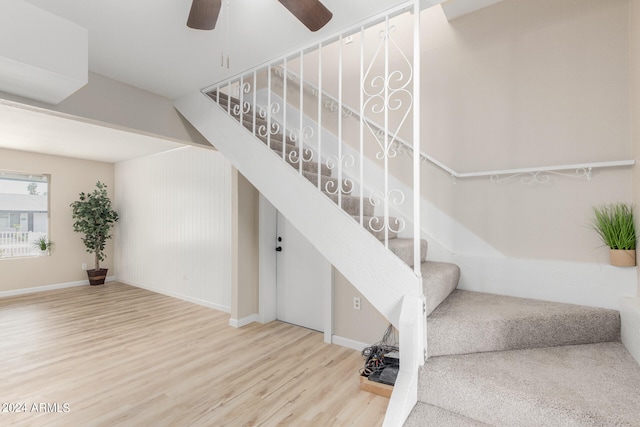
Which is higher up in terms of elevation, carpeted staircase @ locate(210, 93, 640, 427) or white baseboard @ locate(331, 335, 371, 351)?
carpeted staircase @ locate(210, 93, 640, 427)

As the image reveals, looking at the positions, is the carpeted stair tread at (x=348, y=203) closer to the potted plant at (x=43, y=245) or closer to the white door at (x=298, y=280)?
the white door at (x=298, y=280)

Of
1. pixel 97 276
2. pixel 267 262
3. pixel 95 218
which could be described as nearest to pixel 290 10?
pixel 267 262

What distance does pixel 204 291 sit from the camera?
4.66 metres

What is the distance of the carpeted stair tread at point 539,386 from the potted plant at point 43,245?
274 inches

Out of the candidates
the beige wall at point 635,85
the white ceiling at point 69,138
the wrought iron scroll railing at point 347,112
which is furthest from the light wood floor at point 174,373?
the white ceiling at point 69,138

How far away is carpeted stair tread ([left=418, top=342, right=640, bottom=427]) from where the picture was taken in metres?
1.06

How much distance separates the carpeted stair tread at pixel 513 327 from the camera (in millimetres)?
1475

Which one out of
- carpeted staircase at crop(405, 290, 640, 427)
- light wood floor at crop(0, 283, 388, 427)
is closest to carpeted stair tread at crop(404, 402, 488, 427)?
carpeted staircase at crop(405, 290, 640, 427)

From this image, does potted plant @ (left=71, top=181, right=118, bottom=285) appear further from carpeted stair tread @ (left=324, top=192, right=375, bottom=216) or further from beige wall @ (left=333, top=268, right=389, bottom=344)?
carpeted stair tread @ (left=324, top=192, right=375, bottom=216)

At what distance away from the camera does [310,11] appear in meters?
1.48

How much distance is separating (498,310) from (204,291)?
4.09 m

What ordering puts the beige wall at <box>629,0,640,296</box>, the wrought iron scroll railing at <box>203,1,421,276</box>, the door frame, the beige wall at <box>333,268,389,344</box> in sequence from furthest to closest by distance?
1. the door frame
2. the beige wall at <box>333,268,389,344</box>
3. the wrought iron scroll railing at <box>203,1,421,276</box>
4. the beige wall at <box>629,0,640,296</box>

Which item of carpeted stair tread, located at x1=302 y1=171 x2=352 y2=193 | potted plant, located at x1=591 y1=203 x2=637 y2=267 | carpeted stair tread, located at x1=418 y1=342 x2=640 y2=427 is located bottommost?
carpeted stair tread, located at x1=418 y1=342 x2=640 y2=427

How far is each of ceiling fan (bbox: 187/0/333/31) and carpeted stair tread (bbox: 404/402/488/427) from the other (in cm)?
186
